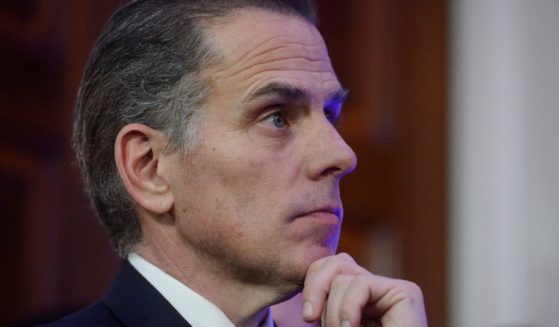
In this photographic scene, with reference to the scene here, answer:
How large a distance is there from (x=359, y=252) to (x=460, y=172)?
16.9 inches

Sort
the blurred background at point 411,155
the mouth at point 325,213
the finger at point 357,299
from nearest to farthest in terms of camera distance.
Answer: the finger at point 357,299, the mouth at point 325,213, the blurred background at point 411,155

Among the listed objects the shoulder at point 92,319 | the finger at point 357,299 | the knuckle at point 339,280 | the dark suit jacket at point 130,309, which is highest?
the knuckle at point 339,280

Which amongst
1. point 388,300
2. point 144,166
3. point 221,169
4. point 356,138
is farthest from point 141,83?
point 356,138

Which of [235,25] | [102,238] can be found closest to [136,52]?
[235,25]

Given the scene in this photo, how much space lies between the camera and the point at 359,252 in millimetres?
3383

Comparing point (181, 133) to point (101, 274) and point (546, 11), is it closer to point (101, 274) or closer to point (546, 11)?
point (101, 274)

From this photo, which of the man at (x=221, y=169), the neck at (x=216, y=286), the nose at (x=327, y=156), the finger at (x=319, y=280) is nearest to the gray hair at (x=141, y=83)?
the man at (x=221, y=169)

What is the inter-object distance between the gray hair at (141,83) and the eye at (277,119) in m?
0.13

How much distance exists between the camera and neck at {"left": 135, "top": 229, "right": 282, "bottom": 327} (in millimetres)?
1870

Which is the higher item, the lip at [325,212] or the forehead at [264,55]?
the forehead at [264,55]

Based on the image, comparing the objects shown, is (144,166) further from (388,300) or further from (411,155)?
(411,155)

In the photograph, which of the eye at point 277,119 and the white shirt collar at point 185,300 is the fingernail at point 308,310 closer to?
the white shirt collar at point 185,300

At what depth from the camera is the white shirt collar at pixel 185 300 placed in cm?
184

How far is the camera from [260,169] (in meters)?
1.83
